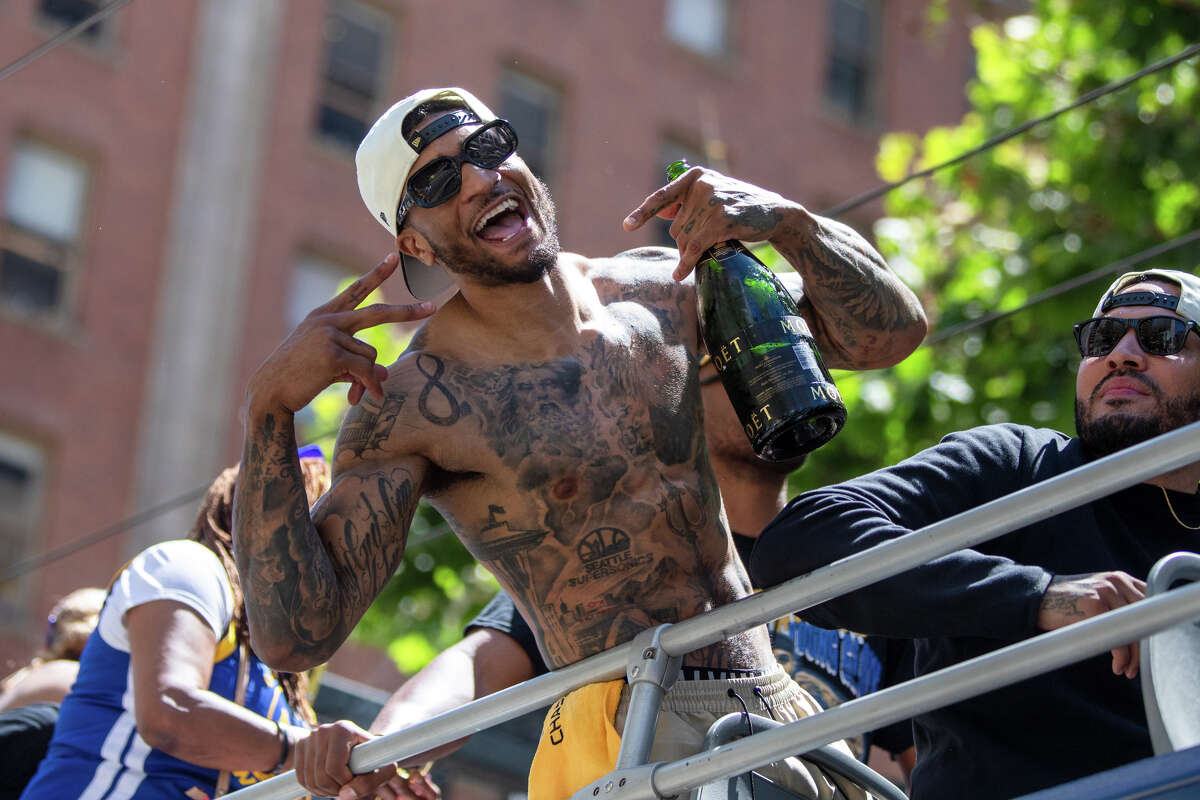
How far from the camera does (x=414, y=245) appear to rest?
12.8 feet

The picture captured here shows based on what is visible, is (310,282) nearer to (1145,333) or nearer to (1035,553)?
(1145,333)

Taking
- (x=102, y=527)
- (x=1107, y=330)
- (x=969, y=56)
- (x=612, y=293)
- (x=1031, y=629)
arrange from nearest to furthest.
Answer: (x=1031, y=629) < (x=1107, y=330) < (x=612, y=293) < (x=102, y=527) < (x=969, y=56)

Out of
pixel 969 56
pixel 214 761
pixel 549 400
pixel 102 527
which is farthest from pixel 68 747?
pixel 969 56

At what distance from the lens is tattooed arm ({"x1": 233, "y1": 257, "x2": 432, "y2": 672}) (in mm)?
3489

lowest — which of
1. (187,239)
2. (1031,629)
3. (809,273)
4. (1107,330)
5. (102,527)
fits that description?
(1031,629)

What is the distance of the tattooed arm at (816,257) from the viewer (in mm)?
3572

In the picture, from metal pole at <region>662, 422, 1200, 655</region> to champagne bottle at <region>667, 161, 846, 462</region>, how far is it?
491 millimetres

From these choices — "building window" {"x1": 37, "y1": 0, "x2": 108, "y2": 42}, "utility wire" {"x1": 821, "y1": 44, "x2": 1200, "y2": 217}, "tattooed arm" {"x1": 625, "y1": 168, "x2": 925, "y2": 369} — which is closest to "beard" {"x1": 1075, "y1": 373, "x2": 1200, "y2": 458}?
"tattooed arm" {"x1": 625, "y1": 168, "x2": 925, "y2": 369}

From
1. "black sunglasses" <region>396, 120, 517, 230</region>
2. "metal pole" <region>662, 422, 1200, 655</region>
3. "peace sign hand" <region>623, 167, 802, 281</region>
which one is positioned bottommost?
"metal pole" <region>662, 422, 1200, 655</region>

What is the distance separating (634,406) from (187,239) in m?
17.3

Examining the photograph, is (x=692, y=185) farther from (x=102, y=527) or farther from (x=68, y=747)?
(x=102, y=527)

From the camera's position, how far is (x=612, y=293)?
13.4 ft

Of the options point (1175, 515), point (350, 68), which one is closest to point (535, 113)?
point (350, 68)

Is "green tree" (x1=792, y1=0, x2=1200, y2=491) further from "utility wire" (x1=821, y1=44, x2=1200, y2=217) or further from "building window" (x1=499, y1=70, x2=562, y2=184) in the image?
"building window" (x1=499, y1=70, x2=562, y2=184)
